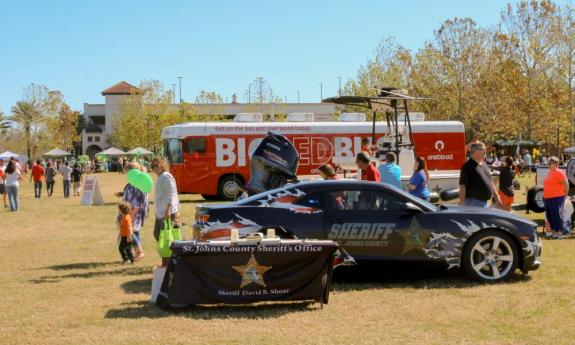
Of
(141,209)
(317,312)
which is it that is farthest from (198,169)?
(317,312)

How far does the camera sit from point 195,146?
1045 inches

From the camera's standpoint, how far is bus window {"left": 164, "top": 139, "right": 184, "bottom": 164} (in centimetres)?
2678

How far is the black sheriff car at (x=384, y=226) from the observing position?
30.2 feet

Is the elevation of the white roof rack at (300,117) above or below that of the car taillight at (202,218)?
above

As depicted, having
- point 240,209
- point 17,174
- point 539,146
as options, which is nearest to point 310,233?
point 240,209

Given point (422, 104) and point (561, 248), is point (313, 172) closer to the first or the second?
point (561, 248)

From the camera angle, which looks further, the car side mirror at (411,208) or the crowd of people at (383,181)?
the crowd of people at (383,181)

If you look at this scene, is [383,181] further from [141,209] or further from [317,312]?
[317,312]

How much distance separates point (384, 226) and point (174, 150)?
739 inches

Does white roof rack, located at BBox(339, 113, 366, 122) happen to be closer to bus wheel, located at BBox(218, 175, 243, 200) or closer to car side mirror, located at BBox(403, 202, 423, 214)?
bus wheel, located at BBox(218, 175, 243, 200)

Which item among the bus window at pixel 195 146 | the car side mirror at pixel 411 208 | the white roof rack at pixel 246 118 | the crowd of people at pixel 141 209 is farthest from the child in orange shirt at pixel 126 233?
the white roof rack at pixel 246 118

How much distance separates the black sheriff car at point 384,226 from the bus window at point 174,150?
57.4 feet

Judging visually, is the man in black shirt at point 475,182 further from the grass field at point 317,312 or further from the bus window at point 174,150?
the bus window at point 174,150

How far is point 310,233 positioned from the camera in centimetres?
917
